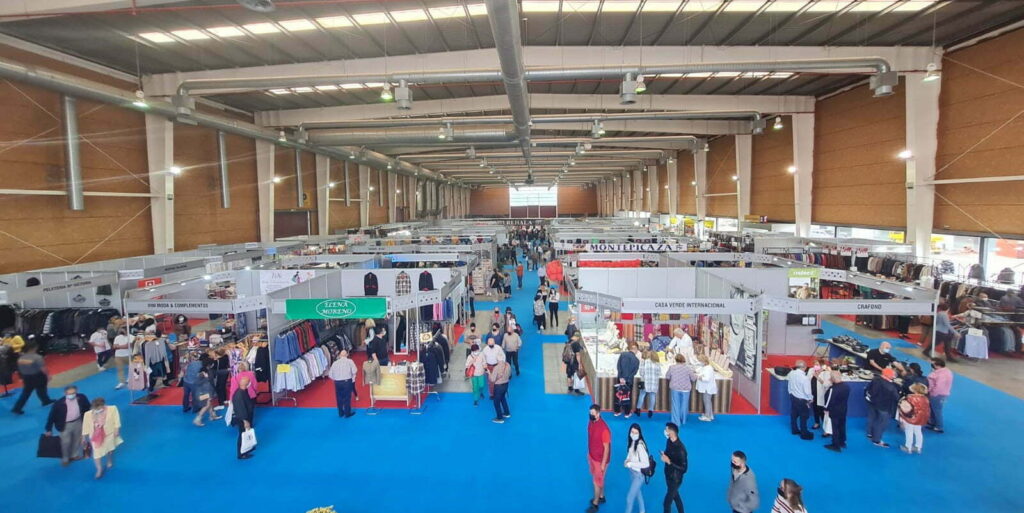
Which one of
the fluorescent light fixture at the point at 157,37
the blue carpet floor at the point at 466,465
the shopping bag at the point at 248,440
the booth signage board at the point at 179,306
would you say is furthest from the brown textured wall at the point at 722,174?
the shopping bag at the point at 248,440

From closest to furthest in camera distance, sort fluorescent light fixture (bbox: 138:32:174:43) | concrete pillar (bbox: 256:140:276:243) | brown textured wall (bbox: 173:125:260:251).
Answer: fluorescent light fixture (bbox: 138:32:174:43) → brown textured wall (bbox: 173:125:260:251) → concrete pillar (bbox: 256:140:276:243)

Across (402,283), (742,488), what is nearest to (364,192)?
(402,283)

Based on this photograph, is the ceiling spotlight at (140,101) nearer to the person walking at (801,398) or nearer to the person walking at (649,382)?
the person walking at (649,382)

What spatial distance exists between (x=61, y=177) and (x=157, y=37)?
5.49 metres

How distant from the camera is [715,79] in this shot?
15.9 metres

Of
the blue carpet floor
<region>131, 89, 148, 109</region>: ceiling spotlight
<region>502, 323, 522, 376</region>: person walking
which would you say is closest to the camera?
the blue carpet floor

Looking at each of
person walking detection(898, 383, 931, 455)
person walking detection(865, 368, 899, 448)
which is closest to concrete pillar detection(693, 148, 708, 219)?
person walking detection(865, 368, 899, 448)

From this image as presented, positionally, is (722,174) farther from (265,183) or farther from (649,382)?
(265,183)

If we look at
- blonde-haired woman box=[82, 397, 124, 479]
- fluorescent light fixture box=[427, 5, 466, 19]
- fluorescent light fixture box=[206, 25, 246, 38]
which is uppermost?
fluorescent light fixture box=[206, 25, 246, 38]

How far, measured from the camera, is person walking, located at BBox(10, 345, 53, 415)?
26.9 feet

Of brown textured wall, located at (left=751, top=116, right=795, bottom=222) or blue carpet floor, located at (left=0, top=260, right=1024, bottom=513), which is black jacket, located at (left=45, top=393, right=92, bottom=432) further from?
brown textured wall, located at (left=751, top=116, right=795, bottom=222)

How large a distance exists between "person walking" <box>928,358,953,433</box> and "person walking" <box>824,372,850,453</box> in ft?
5.68

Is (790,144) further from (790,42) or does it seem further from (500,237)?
(500,237)

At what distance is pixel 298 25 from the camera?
1074 cm
